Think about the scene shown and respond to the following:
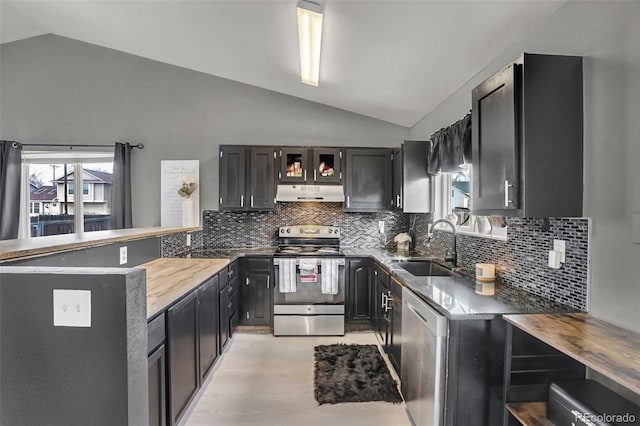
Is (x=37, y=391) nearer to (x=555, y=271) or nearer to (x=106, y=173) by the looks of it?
(x=555, y=271)

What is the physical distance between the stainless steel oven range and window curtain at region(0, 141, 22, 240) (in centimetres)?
358

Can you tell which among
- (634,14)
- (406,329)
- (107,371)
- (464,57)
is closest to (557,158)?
(634,14)

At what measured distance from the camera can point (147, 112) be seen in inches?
163

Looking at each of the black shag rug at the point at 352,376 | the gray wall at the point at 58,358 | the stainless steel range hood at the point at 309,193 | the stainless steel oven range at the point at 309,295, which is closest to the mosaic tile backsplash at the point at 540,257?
the black shag rug at the point at 352,376

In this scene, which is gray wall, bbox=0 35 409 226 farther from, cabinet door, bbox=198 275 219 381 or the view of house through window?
cabinet door, bbox=198 275 219 381

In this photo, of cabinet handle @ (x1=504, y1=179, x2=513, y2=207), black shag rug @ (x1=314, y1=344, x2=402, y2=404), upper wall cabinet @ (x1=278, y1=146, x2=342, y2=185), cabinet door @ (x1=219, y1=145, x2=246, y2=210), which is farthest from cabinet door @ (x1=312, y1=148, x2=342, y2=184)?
cabinet handle @ (x1=504, y1=179, x2=513, y2=207)

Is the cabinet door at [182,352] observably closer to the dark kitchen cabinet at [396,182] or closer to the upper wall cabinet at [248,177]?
the upper wall cabinet at [248,177]

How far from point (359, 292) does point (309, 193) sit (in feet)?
4.42

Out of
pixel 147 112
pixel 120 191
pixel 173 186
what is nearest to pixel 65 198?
pixel 120 191

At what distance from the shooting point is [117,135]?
414 centimetres

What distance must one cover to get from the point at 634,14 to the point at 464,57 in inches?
43.5

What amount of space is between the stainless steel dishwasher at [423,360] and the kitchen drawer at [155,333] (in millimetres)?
1475

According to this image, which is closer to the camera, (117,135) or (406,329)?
(406,329)

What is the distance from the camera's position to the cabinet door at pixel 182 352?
1783mm
